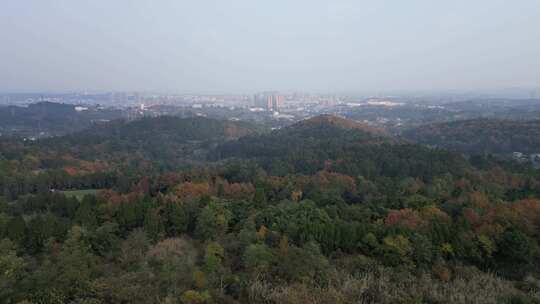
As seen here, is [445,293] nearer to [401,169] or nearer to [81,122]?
[401,169]

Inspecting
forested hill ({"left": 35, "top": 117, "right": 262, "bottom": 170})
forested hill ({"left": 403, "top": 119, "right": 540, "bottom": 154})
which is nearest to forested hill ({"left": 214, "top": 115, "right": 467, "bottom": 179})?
forested hill ({"left": 35, "top": 117, "right": 262, "bottom": 170})

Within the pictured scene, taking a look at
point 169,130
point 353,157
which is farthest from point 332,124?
point 169,130

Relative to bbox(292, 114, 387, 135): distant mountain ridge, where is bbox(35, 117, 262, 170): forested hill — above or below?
below

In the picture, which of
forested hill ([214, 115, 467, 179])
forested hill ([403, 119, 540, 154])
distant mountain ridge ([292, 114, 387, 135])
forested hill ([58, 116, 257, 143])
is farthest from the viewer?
forested hill ([58, 116, 257, 143])

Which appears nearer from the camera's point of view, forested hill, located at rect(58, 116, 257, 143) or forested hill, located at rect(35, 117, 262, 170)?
forested hill, located at rect(35, 117, 262, 170)

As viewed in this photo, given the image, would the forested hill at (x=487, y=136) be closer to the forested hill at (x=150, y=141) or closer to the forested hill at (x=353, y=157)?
the forested hill at (x=353, y=157)

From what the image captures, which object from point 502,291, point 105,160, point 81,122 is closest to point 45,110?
point 81,122

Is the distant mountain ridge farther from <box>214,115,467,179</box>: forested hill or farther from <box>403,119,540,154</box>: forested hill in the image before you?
<box>403,119,540,154</box>: forested hill

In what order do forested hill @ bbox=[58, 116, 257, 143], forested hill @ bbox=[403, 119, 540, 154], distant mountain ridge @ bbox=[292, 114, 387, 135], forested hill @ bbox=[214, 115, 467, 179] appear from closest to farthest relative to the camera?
1. forested hill @ bbox=[214, 115, 467, 179]
2. forested hill @ bbox=[403, 119, 540, 154]
3. distant mountain ridge @ bbox=[292, 114, 387, 135]
4. forested hill @ bbox=[58, 116, 257, 143]
